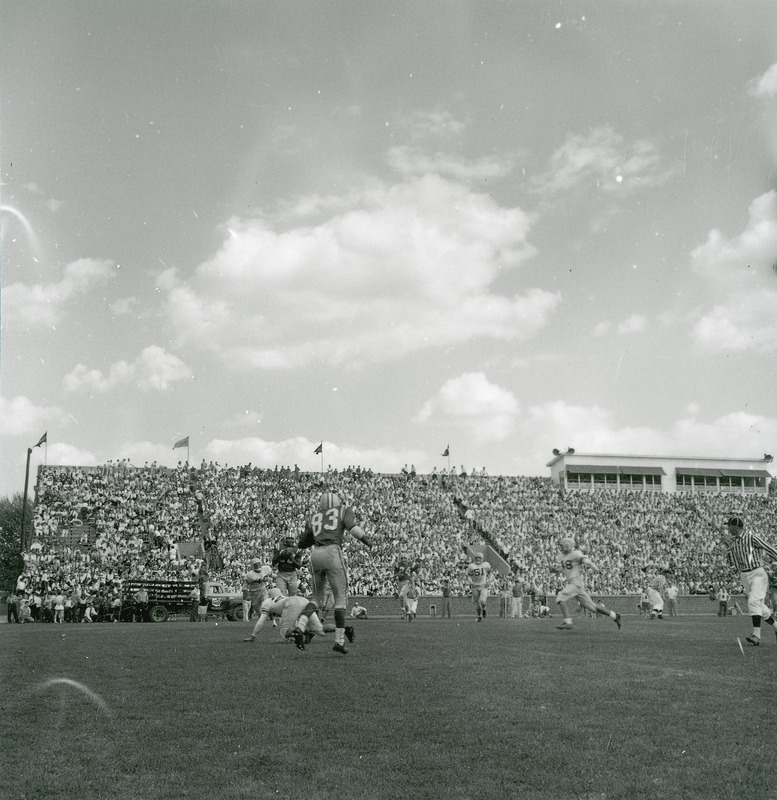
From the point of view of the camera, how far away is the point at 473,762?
183 inches

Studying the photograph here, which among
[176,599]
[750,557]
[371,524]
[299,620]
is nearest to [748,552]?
[750,557]

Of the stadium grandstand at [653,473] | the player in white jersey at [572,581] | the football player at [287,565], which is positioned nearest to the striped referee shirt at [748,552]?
the player in white jersey at [572,581]

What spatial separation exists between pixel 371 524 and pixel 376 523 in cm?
29

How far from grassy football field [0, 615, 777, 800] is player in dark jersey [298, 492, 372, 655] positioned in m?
1.49

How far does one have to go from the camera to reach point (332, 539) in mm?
11328

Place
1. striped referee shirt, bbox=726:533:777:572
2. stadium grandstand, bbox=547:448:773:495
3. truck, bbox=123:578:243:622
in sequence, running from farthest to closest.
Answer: stadium grandstand, bbox=547:448:773:495 < truck, bbox=123:578:243:622 < striped referee shirt, bbox=726:533:777:572

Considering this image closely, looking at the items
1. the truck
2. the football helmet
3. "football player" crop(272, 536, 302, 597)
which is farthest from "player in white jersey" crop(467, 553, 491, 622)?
the football helmet

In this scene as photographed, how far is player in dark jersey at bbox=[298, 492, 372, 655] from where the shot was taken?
11148mm

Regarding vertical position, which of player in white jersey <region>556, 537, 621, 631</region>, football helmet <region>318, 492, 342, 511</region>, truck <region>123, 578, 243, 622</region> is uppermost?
football helmet <region>318, 492, 342, 511</region>

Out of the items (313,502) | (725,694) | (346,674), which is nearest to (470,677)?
(346,674)

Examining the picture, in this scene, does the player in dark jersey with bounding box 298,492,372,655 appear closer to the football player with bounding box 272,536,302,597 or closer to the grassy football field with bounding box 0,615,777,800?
the grassy football field with bounding box 0,615,777,800

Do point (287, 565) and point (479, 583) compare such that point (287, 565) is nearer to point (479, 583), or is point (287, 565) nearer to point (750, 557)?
point (750, 557)

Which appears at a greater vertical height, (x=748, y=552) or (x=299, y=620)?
(x=748, y=552)

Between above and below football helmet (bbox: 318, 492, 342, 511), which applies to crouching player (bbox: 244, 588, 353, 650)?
below
